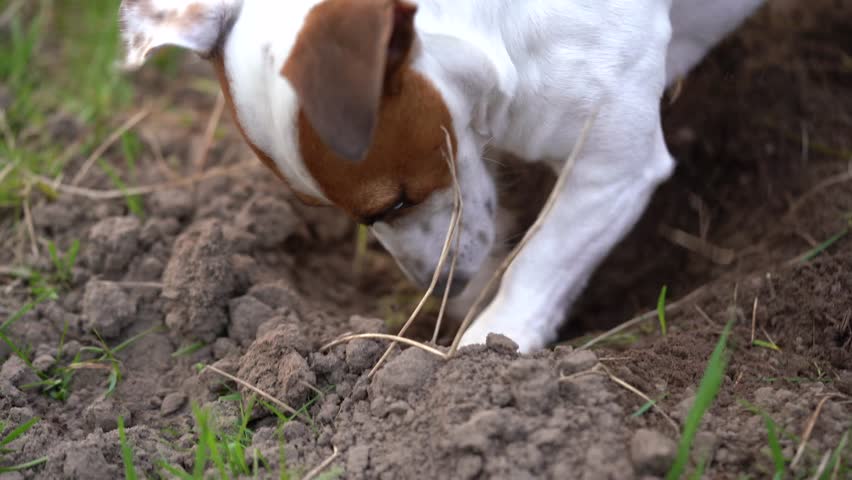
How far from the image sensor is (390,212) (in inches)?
86.2

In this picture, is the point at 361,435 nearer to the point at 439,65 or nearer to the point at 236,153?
the point at 439,65

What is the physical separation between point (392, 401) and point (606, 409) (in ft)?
1.46

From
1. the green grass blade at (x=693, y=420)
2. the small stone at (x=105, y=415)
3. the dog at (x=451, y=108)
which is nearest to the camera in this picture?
the green grass blade at (x=693, y=420)

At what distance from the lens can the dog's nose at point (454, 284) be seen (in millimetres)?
2412

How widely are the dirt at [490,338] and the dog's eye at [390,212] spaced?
27 cm

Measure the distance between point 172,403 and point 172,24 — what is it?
0.90 m

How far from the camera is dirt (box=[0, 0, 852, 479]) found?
73.6 inches

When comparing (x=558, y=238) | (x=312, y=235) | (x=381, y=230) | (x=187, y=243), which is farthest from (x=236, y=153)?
(x=558, y=238)

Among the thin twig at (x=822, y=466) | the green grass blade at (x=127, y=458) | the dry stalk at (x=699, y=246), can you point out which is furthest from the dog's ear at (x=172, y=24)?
the dry stalk at (x=699, y=246)

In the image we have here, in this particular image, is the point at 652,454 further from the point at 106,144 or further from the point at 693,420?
the point at 106,144

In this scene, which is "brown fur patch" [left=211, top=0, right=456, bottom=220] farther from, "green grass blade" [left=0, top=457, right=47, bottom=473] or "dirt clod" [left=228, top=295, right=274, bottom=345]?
"green grass blade" [left=0, top=457, right=47, bottom=473]

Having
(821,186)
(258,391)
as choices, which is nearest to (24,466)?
(258,391)

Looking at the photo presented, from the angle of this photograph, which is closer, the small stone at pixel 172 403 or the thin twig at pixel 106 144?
the small stone at pixel 172 403

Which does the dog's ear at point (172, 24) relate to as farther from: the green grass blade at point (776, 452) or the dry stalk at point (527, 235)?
the green grass blade at point (776, 452)
